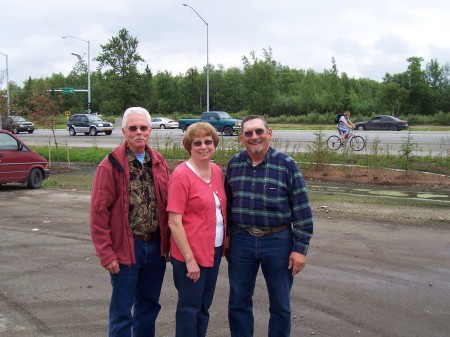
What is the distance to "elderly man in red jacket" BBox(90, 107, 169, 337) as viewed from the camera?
10.8 feet

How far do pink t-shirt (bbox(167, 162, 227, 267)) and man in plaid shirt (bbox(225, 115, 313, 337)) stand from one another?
0.24 meters

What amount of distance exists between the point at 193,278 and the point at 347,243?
4216 millimetres

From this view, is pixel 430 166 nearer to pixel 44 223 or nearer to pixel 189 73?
pixel 44 223

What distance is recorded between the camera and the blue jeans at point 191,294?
340 centimetres

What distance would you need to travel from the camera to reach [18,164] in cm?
1266

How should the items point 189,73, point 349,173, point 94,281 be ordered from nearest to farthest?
point 94,281 → point 349,173 → point 189,73

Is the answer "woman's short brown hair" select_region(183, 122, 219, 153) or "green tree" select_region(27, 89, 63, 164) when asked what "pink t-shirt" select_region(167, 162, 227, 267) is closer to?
"woman's short brown hair" select_region(183, 122, 219, 153)

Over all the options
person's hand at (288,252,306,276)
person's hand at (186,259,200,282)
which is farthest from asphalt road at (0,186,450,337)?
person's hand at (186,259,200,282)

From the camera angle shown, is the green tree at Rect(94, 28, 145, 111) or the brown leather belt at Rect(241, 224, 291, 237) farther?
the green tree at Rect(94, 28, 145, 111)

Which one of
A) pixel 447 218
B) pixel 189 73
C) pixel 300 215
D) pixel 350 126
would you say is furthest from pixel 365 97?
pixel 300 215

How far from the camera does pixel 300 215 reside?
3.48 meters

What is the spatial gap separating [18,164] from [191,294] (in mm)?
10549

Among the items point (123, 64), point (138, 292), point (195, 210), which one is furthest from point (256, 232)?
point (123, 64)

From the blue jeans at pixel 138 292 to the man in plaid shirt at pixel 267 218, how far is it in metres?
0.56
